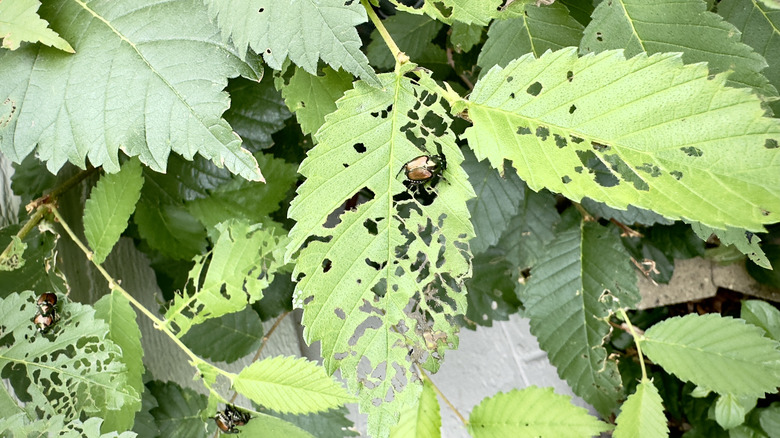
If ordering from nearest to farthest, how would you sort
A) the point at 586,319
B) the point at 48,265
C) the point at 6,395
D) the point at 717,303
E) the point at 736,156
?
the point at 736,156
the point at 6,395
the point at 48,265
the point at 586,319
the point at 717,303

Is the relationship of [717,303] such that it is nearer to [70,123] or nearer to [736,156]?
[736,156]

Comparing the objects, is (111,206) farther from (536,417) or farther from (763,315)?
(763,315)

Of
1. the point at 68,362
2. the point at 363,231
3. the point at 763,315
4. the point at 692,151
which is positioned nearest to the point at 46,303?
the point at 68,362

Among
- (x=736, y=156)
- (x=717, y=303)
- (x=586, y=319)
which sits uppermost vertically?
(x=736, y=156)

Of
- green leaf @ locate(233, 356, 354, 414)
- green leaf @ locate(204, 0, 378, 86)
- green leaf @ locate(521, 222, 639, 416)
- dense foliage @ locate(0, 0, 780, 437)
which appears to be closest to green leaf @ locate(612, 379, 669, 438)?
dense foliage @ locate(0, 0, 780, 437)

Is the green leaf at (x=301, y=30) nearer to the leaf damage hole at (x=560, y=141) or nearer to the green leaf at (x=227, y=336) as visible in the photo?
the leaf damage hole at (x=560, y=141)

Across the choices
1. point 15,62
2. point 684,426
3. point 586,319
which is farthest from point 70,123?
Result: point 684,426

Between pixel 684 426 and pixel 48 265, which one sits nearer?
pixel 48 265
